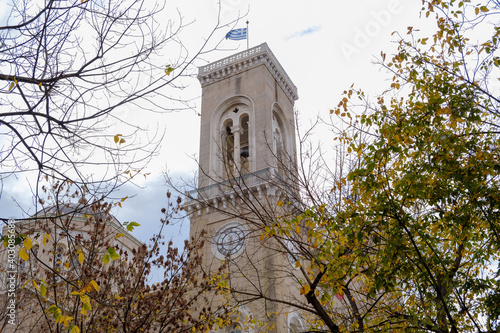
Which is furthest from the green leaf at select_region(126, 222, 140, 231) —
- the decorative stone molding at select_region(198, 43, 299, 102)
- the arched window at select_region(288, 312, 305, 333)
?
the decorative stone molding at select_region(198, 43, 299, 102)

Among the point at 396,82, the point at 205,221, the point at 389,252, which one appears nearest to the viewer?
the point at 389,252

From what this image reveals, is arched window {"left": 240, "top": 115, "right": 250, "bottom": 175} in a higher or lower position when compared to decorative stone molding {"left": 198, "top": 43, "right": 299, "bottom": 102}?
lower

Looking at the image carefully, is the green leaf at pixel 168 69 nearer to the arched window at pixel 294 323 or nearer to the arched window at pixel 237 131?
the arched window at pixel 294 323

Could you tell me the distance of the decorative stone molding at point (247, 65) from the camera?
28250 millimetres

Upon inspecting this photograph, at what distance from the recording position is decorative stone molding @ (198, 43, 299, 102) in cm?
2825

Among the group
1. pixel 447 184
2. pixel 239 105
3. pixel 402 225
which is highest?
pixel 239 105

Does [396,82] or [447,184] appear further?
[396,82]

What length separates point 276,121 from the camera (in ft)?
94.5

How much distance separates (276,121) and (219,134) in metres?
3.91

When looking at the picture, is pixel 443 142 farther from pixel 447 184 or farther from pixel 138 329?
pixel 138 329

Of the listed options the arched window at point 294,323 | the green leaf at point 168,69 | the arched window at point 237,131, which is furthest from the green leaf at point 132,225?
the arched window at point 237,131

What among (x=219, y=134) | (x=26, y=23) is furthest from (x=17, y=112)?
(x=219, y=134)

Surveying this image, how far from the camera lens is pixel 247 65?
1123 inches

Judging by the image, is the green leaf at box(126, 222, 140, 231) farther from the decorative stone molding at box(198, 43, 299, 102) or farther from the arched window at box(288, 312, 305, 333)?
the decorative stone molding at box(198, 43, 299, 102)
